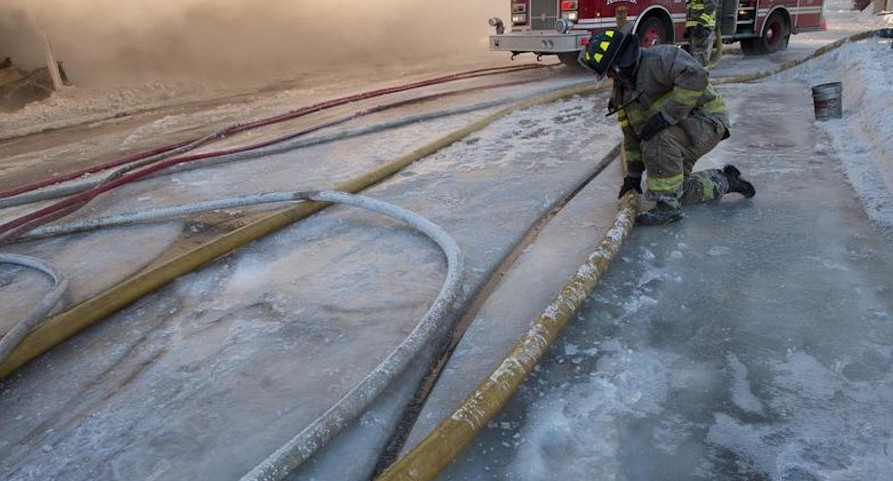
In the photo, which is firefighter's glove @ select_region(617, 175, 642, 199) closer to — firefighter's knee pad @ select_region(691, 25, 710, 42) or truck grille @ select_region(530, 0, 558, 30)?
truck grille @ select_region(530, 0, 558, 30)

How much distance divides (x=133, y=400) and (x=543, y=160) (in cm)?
354

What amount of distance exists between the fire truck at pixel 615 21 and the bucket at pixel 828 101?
3511 millimetres

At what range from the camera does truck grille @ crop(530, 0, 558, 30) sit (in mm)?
9016

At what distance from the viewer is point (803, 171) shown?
425 centimetres

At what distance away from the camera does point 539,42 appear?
8.98 meters

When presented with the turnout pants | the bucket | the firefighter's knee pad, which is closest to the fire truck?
the firefighter's knee pad

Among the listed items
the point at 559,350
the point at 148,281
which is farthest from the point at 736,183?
the point at 148,281

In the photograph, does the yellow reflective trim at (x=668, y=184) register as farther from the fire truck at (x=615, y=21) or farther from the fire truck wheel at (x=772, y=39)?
the fire truck wheel at (x=772, y=39)

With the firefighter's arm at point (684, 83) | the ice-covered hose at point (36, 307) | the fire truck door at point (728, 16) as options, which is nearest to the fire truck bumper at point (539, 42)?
the fire truck door at point (728, 16)

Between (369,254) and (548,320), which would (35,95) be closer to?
(369,254)

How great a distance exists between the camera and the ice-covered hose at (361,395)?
1.68 metres

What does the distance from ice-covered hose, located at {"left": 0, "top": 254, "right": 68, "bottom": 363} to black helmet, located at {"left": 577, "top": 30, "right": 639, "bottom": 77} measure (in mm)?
2873

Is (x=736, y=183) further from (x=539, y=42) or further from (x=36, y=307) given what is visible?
(x=539, y=42)

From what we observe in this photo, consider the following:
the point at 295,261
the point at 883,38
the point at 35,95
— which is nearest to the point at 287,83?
the point at 35,95
